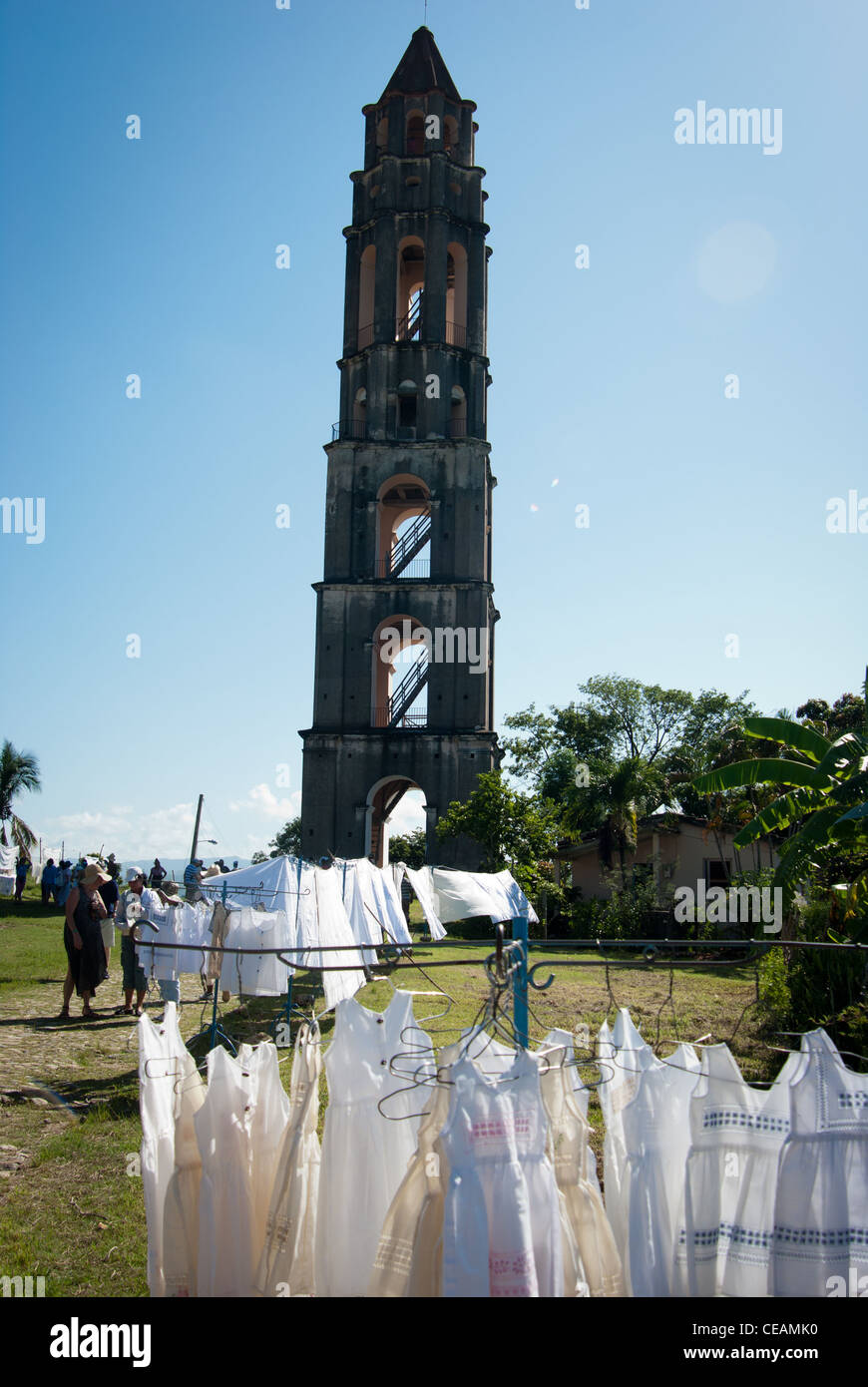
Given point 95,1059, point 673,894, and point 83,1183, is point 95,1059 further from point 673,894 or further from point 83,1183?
point 673,894

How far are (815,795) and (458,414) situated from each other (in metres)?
22.5

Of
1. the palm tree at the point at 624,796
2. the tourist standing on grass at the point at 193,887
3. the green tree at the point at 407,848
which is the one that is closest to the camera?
the tourist standing on grass at the point at 193,887

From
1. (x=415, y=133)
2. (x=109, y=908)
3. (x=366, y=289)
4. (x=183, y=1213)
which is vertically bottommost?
(x=183, y=1213)

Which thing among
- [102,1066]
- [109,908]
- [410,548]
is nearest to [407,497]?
[410,548]

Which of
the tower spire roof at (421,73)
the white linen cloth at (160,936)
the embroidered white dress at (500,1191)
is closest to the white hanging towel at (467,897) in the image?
the white linen cloth at (160,936)

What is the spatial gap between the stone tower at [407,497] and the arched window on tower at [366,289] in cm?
7

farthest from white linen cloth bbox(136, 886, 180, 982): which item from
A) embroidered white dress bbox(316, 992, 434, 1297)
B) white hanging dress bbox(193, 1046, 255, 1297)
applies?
embroidered white dress bbox(316, 992, 434, 1297)

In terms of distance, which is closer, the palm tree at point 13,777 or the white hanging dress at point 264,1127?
the white hanging dress at point 264,1127

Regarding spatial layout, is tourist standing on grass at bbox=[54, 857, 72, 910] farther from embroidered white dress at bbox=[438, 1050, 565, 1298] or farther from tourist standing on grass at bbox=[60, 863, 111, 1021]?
embroidered white dress at bbox=[438, 1050, 565, 1298]

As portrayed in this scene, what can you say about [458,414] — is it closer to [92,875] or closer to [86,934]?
[92,875]

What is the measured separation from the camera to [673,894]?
100.0ft

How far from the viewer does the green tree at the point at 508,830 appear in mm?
25984

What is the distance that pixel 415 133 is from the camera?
34.9 meters

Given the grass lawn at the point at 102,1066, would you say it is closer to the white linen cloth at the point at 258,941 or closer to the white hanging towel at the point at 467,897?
the white linen cloth at the point at 258,941
